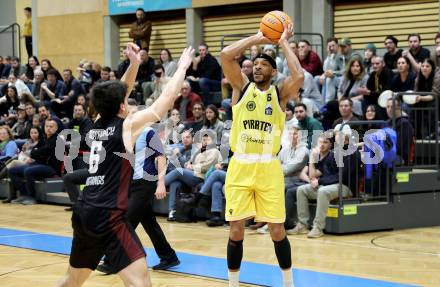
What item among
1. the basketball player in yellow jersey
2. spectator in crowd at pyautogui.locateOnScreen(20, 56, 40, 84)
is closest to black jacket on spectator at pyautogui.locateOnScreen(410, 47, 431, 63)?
the basketball player in yellow jersey

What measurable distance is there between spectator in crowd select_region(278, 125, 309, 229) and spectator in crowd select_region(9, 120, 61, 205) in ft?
16.3

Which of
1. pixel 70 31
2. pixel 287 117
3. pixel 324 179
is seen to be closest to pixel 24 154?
pixel 287 117

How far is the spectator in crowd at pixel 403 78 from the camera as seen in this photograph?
11.6 m

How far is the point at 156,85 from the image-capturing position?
50.2 feet

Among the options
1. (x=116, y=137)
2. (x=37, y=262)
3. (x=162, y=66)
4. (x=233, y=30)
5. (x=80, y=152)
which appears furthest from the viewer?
(x=233, y=30)

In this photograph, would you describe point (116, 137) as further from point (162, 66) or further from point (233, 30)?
point (233, 30)

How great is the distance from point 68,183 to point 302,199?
12.6 ft

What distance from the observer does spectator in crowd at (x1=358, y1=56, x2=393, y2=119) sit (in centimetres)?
1178

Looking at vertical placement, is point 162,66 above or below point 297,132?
above

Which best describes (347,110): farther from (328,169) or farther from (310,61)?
(310,61)

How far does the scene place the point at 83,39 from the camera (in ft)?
67.7

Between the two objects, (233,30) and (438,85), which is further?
(233,30)

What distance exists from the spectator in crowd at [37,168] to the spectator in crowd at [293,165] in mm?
4979

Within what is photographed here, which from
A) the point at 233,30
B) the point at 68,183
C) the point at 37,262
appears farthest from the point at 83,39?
the point at 37,262
